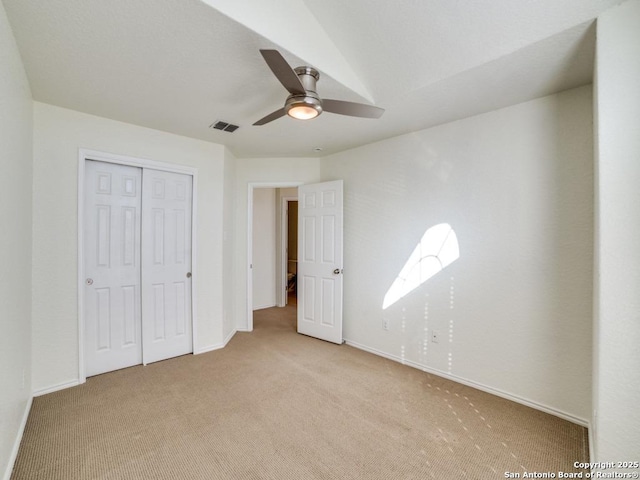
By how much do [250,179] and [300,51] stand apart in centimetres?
259

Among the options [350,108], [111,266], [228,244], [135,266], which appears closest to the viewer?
[350,108]

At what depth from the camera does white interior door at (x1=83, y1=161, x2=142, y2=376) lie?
2857 mm

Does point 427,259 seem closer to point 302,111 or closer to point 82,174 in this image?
point 302,111

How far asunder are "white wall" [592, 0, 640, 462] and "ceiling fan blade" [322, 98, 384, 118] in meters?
Answer: 1.19

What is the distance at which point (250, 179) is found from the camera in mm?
4297

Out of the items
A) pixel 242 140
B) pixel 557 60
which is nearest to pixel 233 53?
pixel 242 140

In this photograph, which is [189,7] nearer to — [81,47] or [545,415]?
[81,47]

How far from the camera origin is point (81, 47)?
1.81m

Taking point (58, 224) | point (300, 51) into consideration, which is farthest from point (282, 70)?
point (58, 224)

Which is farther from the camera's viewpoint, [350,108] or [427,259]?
[427,259]

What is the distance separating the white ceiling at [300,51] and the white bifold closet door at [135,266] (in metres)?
0.75

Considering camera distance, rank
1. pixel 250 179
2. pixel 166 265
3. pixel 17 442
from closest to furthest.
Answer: pixel 17 442 → pixel 166 265 → pixel 250 179

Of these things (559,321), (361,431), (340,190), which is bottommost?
(361,431)

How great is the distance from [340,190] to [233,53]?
2.18 m
